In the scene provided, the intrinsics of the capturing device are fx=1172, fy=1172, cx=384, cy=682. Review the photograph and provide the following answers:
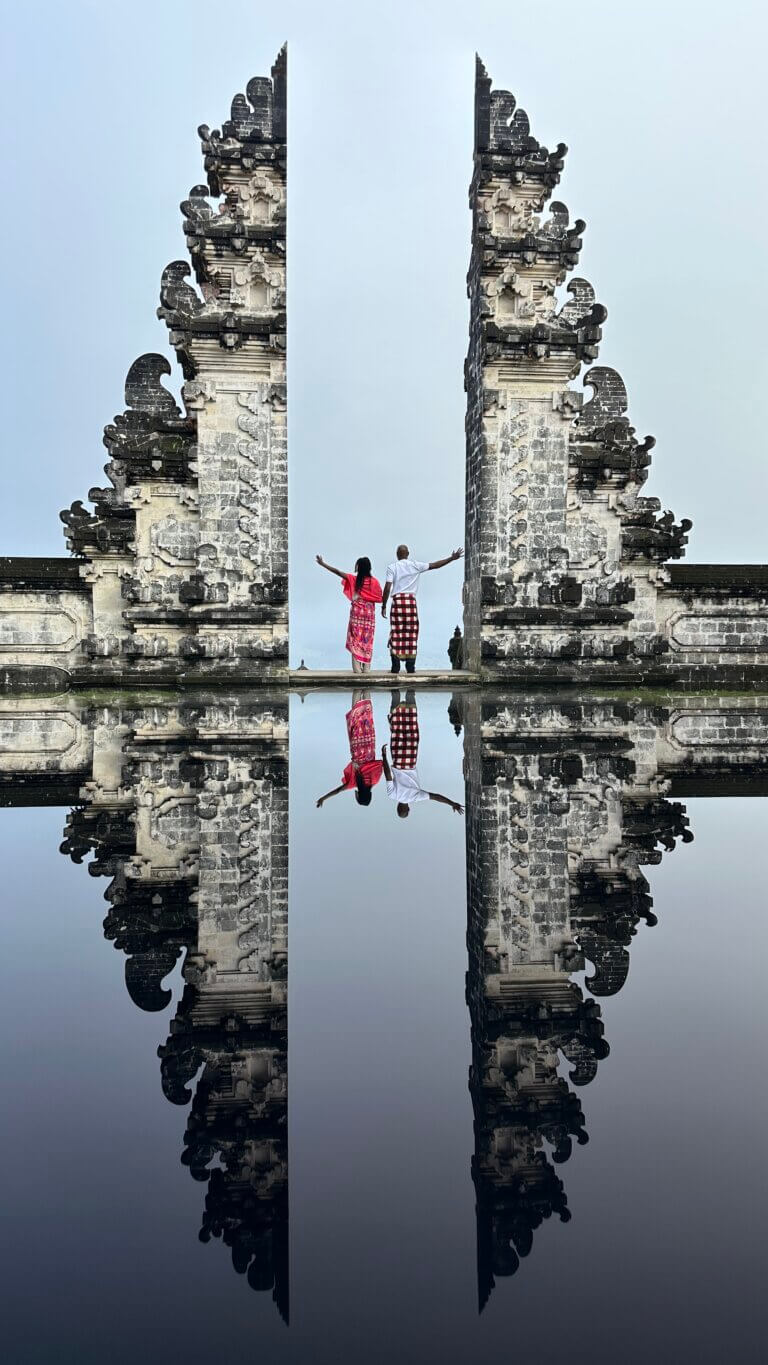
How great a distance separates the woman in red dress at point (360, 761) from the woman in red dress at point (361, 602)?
4711mm

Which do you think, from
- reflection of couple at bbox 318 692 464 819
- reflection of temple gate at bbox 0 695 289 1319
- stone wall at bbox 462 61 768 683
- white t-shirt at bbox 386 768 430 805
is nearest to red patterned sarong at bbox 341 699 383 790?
reflection of couple at bbox 318 692 464 819

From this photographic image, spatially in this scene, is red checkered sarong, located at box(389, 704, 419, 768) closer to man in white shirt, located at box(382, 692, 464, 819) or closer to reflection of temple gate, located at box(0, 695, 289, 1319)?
man in white shirt, located at box(382, 692, 464, 819)

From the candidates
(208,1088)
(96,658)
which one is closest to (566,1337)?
(208,1088)

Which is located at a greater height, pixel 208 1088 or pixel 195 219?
pixel 195 219

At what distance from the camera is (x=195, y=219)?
16.0 metres

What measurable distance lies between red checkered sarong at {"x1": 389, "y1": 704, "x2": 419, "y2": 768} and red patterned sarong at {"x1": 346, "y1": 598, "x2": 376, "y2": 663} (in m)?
3.63

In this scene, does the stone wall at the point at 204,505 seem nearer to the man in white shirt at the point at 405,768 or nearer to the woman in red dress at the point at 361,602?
the woman in red dress at the point at 361,602

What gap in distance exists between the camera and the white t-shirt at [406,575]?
1639 centimetres

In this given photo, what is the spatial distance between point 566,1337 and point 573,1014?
3.64 ft

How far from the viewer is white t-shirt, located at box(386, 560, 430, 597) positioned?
1639 cm

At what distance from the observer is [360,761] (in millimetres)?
7555

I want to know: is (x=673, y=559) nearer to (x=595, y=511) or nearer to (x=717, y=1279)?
(x=595, y=511)

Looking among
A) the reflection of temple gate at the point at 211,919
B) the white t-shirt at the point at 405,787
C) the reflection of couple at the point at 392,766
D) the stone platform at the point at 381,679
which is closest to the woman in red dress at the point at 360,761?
the reflection of couple at the point at 392,766

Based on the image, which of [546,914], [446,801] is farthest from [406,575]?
[546,914]
